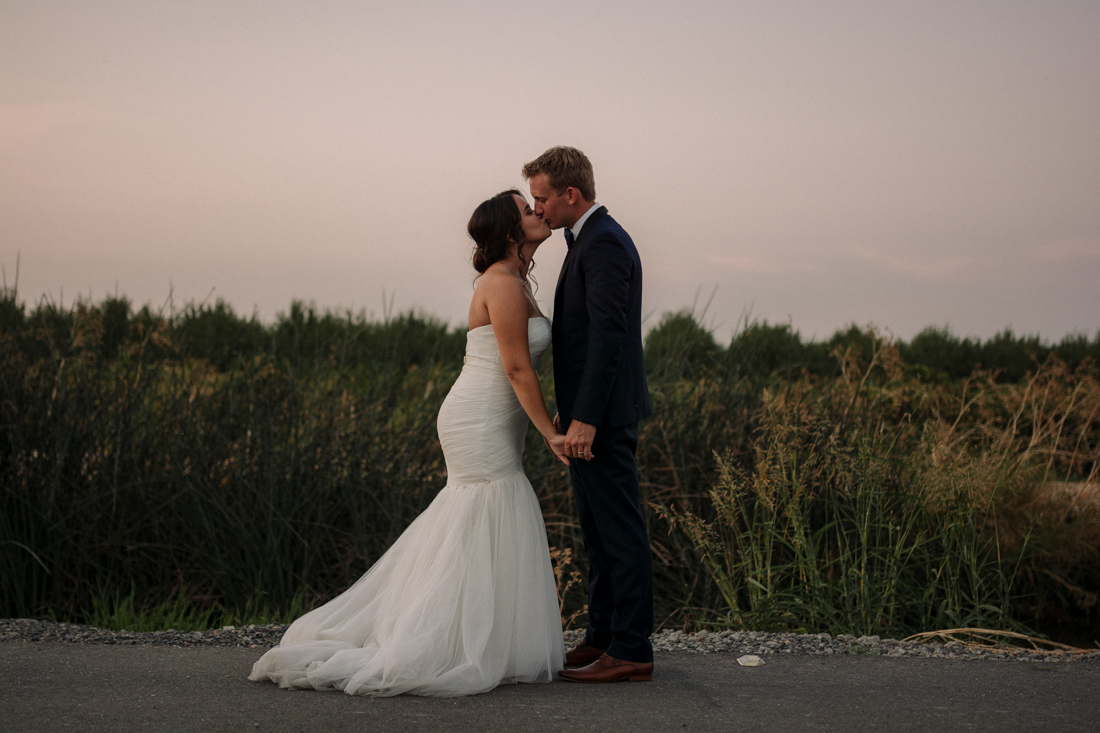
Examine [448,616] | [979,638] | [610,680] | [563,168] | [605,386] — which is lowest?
[979,638]

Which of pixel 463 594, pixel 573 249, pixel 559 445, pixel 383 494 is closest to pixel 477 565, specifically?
pixel 463 594

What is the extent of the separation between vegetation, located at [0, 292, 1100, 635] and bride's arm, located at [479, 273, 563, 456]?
76.4 inches

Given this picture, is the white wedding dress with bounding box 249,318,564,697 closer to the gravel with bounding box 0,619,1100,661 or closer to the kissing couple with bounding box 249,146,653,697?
the kissing couple with bounding box 249,146,653,697

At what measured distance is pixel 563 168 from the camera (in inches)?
138

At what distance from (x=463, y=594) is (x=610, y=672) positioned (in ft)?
2.08

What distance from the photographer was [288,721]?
2.99m

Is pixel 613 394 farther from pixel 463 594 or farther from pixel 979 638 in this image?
pixel 979 638

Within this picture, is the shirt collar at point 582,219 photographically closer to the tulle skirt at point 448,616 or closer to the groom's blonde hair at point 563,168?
the groom's blonde hair at point 563,168

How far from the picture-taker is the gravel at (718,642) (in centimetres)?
416

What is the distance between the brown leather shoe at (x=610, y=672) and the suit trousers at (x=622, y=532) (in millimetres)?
26

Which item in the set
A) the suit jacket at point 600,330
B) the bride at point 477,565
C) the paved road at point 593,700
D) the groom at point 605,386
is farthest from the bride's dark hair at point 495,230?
the paved road at point 593,700

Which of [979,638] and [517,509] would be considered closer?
[517,509]

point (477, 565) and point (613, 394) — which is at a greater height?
point (613, 394)

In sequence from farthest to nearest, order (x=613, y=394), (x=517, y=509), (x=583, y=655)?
(x=583, y=655), (x=517, y=509), (x=613, y=394)
